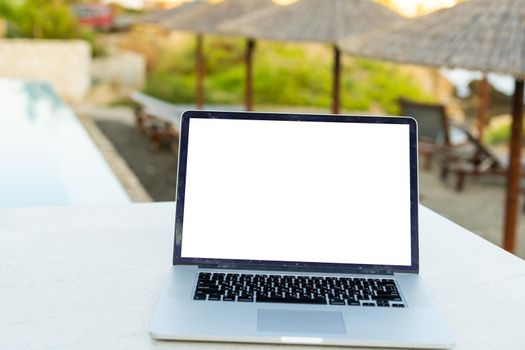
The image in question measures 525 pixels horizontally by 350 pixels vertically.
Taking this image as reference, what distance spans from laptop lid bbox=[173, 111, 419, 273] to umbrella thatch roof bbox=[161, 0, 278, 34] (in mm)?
7229

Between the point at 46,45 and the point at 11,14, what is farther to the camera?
the point at 11,14

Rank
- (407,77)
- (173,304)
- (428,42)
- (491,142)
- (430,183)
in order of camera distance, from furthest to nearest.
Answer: (407,77)
(491,142)
(430,183)
(428,42)
(173,304)

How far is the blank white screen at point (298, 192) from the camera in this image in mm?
1559

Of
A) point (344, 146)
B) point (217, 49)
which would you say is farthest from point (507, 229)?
Answer: point (217, 49)

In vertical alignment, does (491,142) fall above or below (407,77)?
below

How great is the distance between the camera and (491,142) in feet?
40.4

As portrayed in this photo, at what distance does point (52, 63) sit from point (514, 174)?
10480 mm

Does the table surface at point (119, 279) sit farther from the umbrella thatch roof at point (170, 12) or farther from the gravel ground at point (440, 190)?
the umbrella thatch roof at point (170, 12)

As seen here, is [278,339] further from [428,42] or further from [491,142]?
[491,142]

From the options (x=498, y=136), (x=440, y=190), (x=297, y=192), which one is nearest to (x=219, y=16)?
(x=440, y=190)

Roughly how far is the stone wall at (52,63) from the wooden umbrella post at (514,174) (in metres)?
10.2

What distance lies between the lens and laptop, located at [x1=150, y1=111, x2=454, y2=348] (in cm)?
147

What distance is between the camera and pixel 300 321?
4.32 ft

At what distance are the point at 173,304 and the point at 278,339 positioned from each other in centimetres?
21
